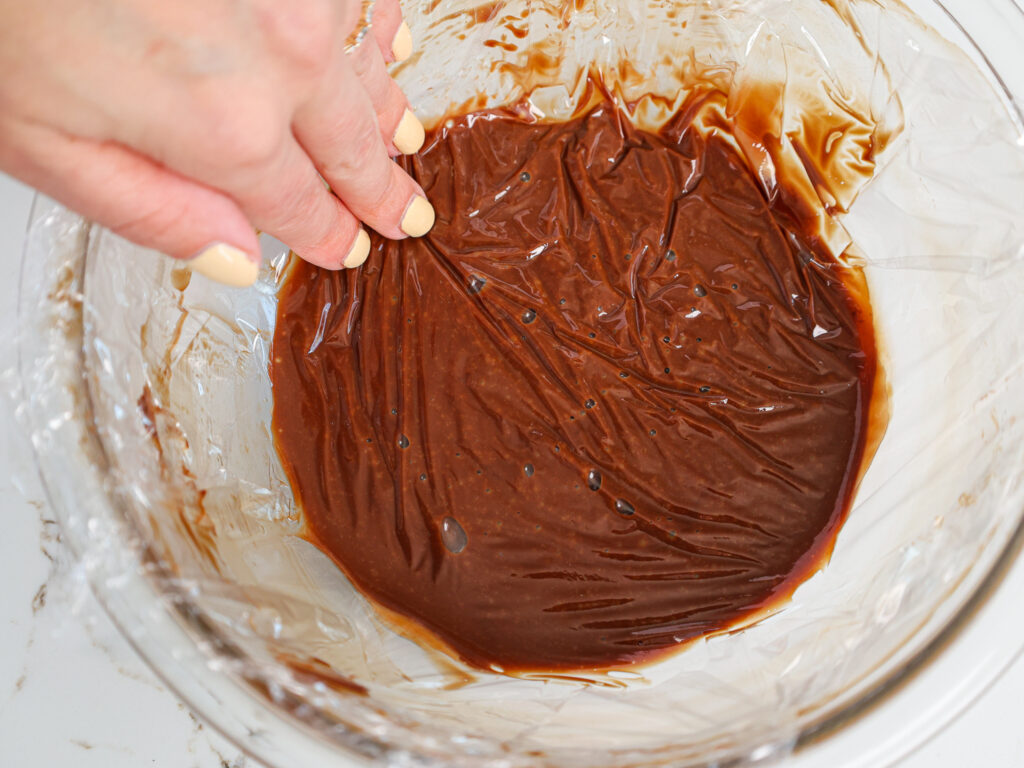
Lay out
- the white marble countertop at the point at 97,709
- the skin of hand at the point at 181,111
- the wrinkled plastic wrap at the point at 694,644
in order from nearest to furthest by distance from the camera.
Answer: the skin of hand at the point at 181,111, the wrinkled plastic wrap at the point at 694,644, the white marble countertop at the point at 97,709

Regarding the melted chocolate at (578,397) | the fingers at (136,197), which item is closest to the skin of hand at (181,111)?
the fingers at (136,197)

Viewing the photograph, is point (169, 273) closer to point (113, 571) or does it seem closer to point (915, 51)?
point (113, 571)

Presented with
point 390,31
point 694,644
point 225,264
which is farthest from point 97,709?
point 390,31

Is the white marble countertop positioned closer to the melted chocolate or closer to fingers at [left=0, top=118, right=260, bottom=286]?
the melted chocolate

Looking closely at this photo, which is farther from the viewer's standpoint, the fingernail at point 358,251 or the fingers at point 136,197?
the fingernail at point 358,251

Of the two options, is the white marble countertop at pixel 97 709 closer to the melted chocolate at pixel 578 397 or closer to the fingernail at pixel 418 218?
the melted chocolate at pixel 578 397

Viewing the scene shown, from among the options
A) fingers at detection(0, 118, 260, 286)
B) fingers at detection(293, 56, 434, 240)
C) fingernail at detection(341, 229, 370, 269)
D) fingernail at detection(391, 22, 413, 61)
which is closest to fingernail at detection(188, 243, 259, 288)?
fingers at detection(0, 118, 260, 286)
